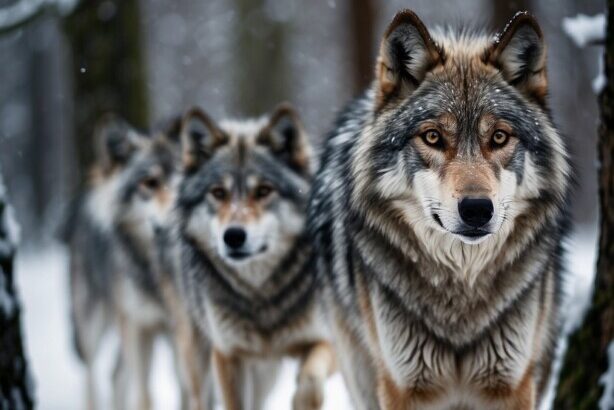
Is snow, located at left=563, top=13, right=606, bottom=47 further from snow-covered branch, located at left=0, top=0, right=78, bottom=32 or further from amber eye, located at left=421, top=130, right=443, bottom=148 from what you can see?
snow-covered branch, located at left=0, top=0, right=78, bottom=32

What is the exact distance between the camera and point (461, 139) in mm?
3586

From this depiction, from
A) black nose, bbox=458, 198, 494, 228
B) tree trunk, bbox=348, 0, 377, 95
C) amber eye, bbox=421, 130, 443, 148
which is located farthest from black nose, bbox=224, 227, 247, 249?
tree trunk, bbox=348, 0, 377, 95

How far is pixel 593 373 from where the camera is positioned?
11.3 feet

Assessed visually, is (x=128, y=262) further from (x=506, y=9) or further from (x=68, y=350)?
(x=506, y=9)

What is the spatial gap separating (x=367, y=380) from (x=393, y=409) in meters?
0.62

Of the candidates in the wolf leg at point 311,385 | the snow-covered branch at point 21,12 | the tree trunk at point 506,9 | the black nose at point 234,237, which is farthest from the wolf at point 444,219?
the tree trunk at point 506,9

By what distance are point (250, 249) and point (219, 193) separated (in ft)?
1.75

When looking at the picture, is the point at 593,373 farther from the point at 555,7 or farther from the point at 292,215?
the point at 555,7

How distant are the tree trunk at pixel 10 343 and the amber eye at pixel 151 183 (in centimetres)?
391

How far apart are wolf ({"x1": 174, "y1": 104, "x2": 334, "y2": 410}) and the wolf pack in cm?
1

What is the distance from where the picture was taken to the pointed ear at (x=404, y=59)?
3740 millimetres

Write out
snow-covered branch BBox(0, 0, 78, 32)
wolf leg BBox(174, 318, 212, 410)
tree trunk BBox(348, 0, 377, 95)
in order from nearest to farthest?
snow-covered branch BBox(0, 0, 78, 32), wolf leg BBox(174, 318, 212, 410), tree trunk BBox(348, 0, 377, 95)

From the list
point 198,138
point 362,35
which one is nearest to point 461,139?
point 198,138

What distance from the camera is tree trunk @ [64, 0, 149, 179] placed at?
440 inches
